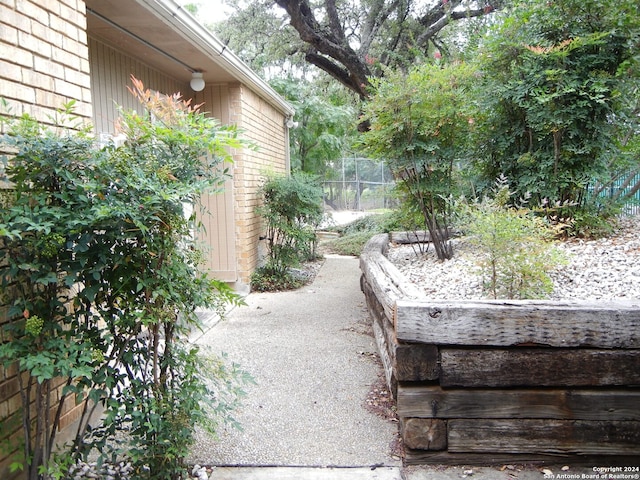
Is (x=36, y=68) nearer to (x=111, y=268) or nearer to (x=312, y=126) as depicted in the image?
(x=111, y=268)

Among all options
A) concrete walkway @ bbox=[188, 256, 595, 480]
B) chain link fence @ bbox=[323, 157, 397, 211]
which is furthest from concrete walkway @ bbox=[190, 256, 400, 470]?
chain link fence @ bbox=[323, 157, 397, 211]

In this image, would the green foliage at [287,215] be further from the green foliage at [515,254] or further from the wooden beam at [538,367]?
the wooden beam at [538,367]

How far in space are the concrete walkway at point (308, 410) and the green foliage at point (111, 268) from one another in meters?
0.35

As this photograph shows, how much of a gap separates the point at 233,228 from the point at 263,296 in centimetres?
107

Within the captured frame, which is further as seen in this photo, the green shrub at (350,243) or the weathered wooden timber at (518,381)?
the green shrub at (350,243)

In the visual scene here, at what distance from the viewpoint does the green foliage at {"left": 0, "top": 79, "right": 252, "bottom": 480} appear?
1882 mm

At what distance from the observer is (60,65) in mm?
2572

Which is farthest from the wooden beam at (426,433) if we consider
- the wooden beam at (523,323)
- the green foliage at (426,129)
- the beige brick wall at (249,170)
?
the beige brick wall at (249,170)

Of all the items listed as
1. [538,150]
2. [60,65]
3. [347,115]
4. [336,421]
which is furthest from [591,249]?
[347,115]

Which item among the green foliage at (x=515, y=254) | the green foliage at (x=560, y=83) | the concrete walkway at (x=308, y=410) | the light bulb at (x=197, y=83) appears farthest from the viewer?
the light bulb at (x=197, y=83)

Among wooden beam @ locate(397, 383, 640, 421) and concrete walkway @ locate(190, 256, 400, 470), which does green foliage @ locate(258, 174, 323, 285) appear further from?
wooden beam @ locate(397, 383, 640, 421)

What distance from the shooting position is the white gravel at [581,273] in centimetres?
342

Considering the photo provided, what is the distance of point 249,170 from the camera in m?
7.15

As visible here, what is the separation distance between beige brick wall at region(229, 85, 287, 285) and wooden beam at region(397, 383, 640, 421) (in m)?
4.13
